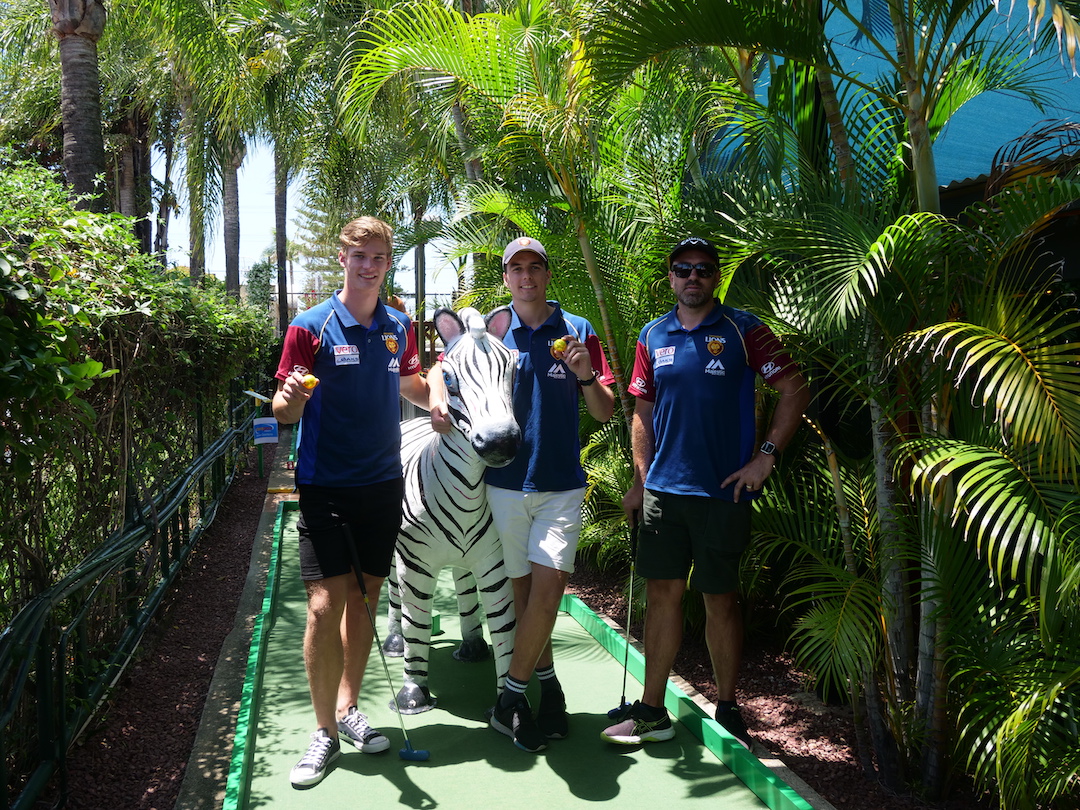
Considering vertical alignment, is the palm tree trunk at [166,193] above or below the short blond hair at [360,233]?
above

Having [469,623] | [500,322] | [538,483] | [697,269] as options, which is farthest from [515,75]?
[469,623]

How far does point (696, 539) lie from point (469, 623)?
176 cm

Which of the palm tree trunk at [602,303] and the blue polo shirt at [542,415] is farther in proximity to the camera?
the palm tree trunk at [602,303]

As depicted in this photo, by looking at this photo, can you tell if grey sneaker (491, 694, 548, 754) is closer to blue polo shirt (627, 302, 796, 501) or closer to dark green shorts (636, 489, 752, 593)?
dark green shorts (636, 489, 752, 593)

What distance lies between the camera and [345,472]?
12.7 ft

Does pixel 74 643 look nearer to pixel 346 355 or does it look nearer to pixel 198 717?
pixel 198 717

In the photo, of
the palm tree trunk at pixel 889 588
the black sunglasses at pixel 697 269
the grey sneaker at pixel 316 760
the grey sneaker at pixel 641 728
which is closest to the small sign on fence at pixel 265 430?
the grey sneaker at pixel 316 760

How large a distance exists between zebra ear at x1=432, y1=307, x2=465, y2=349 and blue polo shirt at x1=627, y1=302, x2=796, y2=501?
1020 millimetres

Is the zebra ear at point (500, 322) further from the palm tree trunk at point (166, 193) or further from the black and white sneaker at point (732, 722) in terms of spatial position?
the palm tree trunk at point (166, 193)

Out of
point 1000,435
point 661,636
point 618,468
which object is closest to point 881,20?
point 618,468

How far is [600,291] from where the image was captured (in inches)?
226

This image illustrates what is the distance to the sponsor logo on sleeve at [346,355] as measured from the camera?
3.90 meters

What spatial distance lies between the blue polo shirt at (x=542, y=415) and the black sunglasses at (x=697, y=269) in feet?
1.96

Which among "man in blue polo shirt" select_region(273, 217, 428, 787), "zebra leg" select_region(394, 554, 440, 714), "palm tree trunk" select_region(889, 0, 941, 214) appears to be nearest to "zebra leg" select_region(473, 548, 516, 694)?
"zebra leg" select_region(394, 554, 440, 714)
